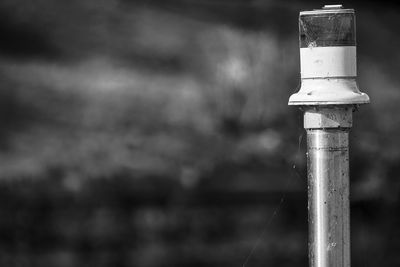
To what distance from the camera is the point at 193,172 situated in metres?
3.03

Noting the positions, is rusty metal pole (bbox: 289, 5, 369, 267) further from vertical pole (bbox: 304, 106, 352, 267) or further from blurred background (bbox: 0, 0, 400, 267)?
blurred background (bbox: 0, 0, 400, 267)

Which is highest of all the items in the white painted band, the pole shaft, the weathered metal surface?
the white painted band

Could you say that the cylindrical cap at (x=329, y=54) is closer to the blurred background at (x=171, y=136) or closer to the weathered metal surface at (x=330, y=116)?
the weathered metal surface at (x=330, y=116)

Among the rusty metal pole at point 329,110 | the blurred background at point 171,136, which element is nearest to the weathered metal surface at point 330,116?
the rusty metal pole at point 329,110

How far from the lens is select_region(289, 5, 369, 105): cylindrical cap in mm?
2424

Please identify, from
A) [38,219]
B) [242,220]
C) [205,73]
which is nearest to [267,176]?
[242,220]

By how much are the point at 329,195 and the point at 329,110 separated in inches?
9.4

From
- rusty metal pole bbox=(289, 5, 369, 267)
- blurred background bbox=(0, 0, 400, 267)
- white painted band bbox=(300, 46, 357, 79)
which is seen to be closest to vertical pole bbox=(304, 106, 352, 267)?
rusty metal pole bbox=(289, 5, 369, 267)

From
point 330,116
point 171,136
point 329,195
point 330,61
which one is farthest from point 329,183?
point 171,136

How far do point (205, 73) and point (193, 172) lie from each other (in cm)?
35

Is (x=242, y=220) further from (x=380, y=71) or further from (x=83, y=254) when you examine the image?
(x=380, y=71)

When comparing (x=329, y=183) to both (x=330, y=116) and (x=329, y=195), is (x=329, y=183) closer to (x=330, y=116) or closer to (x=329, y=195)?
(x=329, y=195)

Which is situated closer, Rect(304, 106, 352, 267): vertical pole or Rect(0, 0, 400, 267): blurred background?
Rect(304, 106, 352, 267): vertical pole

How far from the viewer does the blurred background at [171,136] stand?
2.80 m
